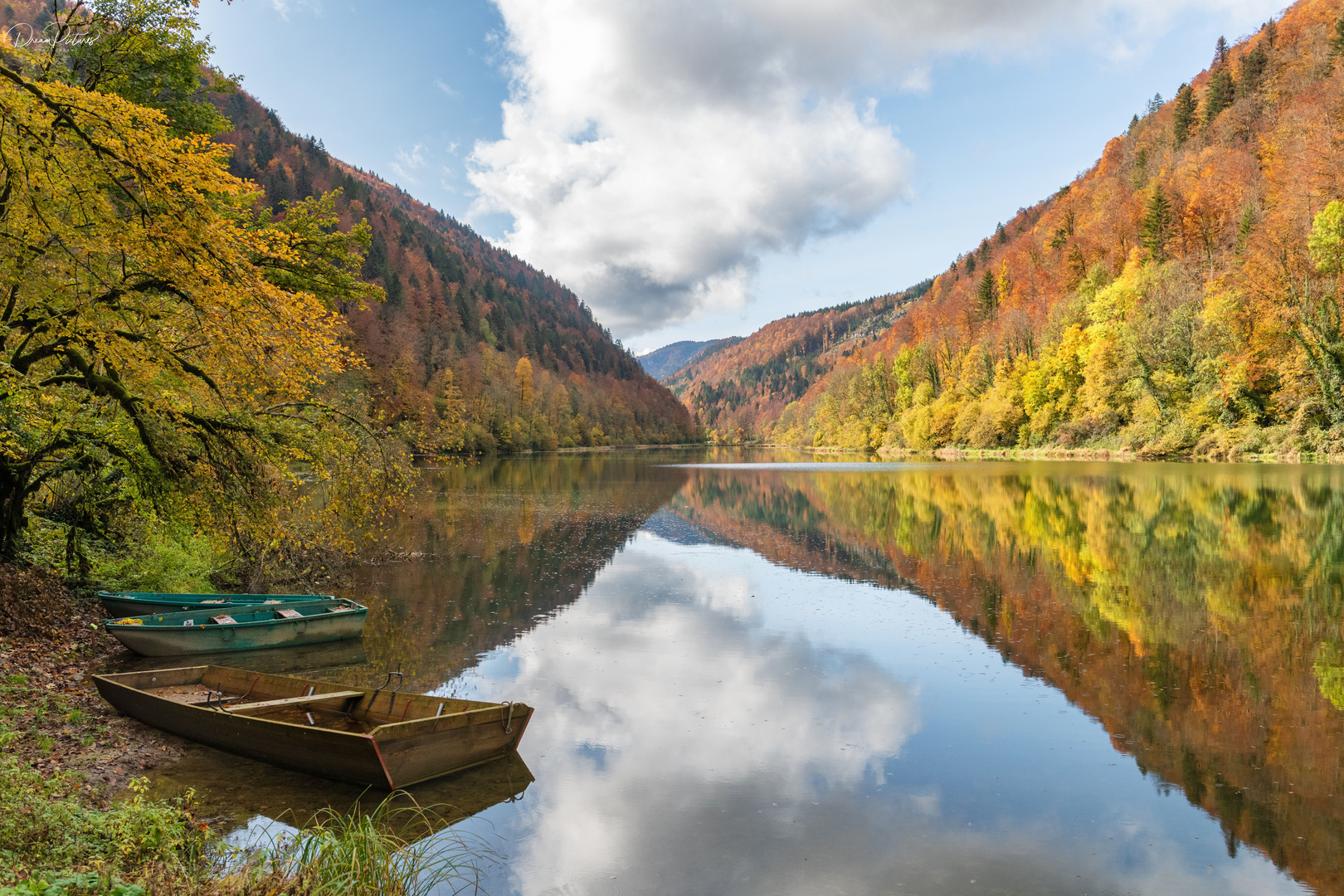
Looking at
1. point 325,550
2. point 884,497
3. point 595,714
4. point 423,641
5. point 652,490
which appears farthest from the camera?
point 652,490

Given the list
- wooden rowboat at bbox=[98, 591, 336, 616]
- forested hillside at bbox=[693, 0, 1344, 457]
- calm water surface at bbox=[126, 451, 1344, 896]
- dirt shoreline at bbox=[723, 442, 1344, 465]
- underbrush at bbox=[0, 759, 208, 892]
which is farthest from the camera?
forested hillside at bbox=[693, 0, 1344, 457]

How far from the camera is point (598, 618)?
53.5 ft

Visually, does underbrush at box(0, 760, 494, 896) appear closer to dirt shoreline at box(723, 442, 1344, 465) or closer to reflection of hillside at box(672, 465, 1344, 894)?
reflection of hillside at box(672, 465, 1344, 894)

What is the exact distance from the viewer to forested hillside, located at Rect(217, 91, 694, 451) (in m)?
90.9

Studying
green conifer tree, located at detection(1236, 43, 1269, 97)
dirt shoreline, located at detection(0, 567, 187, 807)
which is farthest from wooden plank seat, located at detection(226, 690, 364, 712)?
green conifer tree, located at detection(1236, 43, 1269, 97)

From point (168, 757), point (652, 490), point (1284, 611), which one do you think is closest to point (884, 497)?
point (652, 490)

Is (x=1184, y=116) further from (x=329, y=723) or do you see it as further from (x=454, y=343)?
(x=329, y=723)

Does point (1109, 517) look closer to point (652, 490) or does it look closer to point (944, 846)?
point (944, 846)

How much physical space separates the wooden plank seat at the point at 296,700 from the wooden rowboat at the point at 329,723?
1 cm

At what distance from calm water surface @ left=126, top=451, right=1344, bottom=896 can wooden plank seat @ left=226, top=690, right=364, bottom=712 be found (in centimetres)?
68

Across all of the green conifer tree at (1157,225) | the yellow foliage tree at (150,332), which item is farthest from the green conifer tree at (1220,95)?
the yellow foliage tree at (150,332)

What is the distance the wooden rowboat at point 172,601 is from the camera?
44.3 ft

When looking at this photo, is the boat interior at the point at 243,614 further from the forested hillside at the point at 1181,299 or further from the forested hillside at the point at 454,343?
the forested hillside at the point at 1181,299

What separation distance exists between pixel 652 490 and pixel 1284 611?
3730 centimetres
